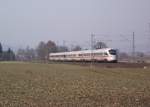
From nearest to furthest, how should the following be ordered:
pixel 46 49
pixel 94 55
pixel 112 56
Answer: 1. pixel 112 56
2. pixel 94 55
3. pixel 46 49

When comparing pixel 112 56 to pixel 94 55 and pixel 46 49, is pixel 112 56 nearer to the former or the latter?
pixel 94 55

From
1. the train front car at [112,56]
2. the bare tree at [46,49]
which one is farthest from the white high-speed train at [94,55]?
the bare tree at [46,49]

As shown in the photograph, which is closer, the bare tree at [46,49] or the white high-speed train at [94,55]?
the white high-speed train at [94,55]

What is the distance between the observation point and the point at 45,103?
41.0ft

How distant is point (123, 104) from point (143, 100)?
1.46m

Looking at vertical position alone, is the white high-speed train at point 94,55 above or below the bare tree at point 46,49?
below

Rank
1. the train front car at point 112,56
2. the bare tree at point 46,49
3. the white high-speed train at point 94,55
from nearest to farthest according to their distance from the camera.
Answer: the train front car at point 112,56 < the white high-speed train at point 94,55 < the bare tree at point 46,49

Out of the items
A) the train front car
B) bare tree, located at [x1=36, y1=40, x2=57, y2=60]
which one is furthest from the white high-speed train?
bare tree, located at [x1=36, y1=40, x2=57, y2=60]

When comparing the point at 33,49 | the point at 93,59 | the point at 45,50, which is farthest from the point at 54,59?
the point at 33,49

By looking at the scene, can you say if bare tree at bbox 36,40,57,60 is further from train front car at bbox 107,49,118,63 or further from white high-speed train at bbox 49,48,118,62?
train front car at bbox 107,49,118,63

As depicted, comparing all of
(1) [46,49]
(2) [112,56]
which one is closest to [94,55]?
(2) [112,56]

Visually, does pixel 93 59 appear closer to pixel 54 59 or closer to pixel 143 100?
pixel 54 59

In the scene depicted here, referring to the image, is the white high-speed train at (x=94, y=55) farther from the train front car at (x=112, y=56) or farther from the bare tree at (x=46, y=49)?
the bare tree at (x=46, y=49)

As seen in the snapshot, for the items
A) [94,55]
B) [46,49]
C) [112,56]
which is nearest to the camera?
[112,56]
